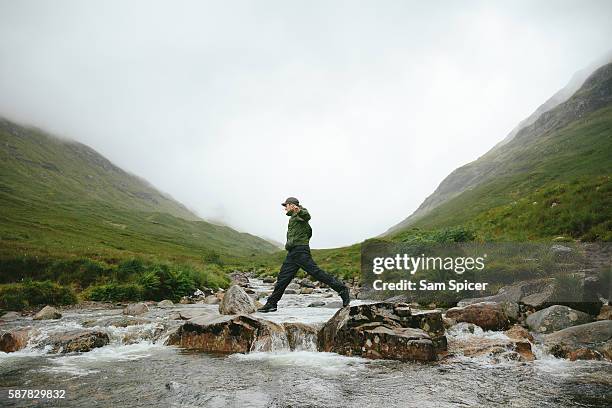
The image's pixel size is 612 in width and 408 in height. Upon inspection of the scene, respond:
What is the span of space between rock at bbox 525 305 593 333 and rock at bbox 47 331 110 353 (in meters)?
13.2

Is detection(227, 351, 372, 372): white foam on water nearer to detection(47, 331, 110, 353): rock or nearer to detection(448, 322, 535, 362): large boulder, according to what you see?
detection(448, 322, 535, 362): large boulder

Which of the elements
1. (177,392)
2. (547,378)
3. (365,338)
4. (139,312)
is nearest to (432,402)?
(547,378)

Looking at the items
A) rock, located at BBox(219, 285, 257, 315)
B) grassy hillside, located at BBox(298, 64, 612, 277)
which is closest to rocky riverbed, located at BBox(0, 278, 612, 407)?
rock, located at BBox(219, 285, 257, 315)

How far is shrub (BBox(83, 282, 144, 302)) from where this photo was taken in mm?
23578

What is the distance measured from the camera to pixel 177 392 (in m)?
6.83

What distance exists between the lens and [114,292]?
2419 centimetres

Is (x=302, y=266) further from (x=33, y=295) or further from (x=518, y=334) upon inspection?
(x=33, y=295)

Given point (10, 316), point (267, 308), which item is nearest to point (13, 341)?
point (267, 308)

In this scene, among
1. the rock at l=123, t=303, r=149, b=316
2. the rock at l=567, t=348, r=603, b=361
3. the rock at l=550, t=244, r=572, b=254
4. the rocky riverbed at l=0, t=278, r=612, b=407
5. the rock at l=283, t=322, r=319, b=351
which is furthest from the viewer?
the rock at l=123, t=303, r=149, b=316

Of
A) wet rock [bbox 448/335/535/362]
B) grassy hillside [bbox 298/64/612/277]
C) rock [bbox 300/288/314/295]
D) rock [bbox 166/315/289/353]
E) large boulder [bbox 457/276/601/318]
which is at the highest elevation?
grassy hillside [bbox 298/64/612/277]

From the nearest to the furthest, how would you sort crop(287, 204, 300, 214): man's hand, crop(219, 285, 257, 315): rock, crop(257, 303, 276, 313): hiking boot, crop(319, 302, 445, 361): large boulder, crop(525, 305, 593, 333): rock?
crop(319, 302, 445, 361): large boulder → crop(525, 305, 593, 333): rock → crop(287, 204, 300, 214): man's hand → crop(257, 303, 276, 313): hiking boot → crop(219, 285, 257, 315): rock

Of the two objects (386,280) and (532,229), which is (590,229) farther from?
(386,280)

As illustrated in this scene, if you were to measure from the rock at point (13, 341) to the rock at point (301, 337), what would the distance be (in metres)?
7.72

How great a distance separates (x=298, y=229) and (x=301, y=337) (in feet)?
11.0
